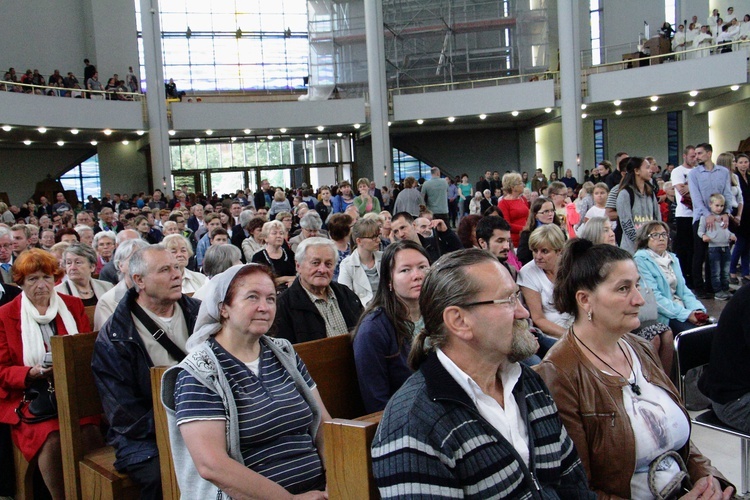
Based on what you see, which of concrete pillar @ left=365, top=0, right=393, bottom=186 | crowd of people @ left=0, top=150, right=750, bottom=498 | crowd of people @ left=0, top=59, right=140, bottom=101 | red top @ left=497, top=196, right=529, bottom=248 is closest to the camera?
crowd of people @ left=0, top=150, right=750, bottom=498

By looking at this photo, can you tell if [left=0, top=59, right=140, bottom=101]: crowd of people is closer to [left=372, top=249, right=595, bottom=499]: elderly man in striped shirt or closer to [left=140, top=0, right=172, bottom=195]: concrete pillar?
[left=140, top=0, right=172, bottom=195]: concrete pillar

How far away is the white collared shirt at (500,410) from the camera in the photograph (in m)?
1.85

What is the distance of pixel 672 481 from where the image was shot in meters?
2.34

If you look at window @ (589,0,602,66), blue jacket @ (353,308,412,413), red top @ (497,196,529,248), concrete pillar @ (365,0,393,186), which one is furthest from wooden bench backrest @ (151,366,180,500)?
window @ (589,0,602,66)

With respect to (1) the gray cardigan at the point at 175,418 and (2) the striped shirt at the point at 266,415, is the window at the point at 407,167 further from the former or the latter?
(1) the gray cardigan at the point at 175,418

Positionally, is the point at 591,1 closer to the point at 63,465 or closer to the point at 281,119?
the point at 281,119

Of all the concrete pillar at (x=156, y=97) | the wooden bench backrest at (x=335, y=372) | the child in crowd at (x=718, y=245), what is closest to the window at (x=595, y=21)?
the concrete pillar at (x=156, y=97)

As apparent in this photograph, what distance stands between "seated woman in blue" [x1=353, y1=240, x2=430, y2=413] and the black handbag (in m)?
1.59

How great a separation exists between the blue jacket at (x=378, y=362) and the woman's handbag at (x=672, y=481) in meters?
0.96

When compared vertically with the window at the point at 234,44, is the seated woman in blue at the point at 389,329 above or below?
below

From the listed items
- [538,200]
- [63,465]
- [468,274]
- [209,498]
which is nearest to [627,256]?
[468,274]

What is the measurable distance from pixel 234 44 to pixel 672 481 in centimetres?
2955

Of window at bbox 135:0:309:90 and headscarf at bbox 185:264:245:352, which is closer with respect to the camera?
headscarf at bbox 185:264:245:352

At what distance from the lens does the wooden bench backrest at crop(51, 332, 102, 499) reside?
3.25 metres
